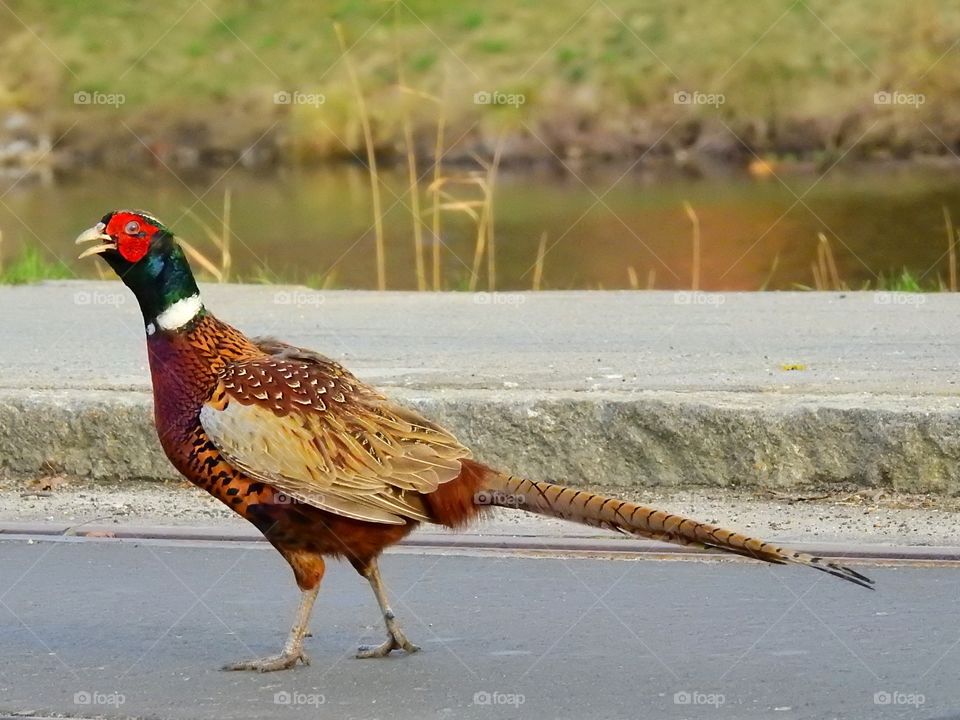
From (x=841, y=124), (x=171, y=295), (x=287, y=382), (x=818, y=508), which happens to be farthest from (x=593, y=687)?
(x=841, y=124)

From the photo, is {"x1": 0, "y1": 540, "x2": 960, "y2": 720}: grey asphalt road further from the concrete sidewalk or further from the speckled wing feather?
the concrete sidewalk

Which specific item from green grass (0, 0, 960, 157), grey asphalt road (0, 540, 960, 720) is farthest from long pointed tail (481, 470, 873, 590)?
green grass (0, 0, 960, 157)

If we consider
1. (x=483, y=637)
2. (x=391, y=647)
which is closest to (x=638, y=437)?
(x=483, y=637)

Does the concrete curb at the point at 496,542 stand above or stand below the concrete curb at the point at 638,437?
below

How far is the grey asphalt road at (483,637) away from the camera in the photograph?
449 cm

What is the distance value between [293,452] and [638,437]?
7.20 feet

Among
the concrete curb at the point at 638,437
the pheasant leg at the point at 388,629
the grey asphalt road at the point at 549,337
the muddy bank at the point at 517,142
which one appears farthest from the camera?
the muddy bank at the point at 517,142

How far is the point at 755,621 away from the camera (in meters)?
5.12

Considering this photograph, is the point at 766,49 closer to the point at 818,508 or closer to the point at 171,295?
the point at 818,508

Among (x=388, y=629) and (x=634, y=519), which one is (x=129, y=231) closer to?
(x=388, y=629)

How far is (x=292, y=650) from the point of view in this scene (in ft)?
15.6

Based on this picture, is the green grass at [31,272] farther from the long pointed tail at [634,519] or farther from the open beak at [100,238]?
the long pointed tail at [634,519]

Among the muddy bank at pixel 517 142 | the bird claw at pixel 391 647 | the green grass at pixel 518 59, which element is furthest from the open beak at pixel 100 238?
the green grass at pixel 518 59

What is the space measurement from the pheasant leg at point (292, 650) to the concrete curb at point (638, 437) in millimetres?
1963
